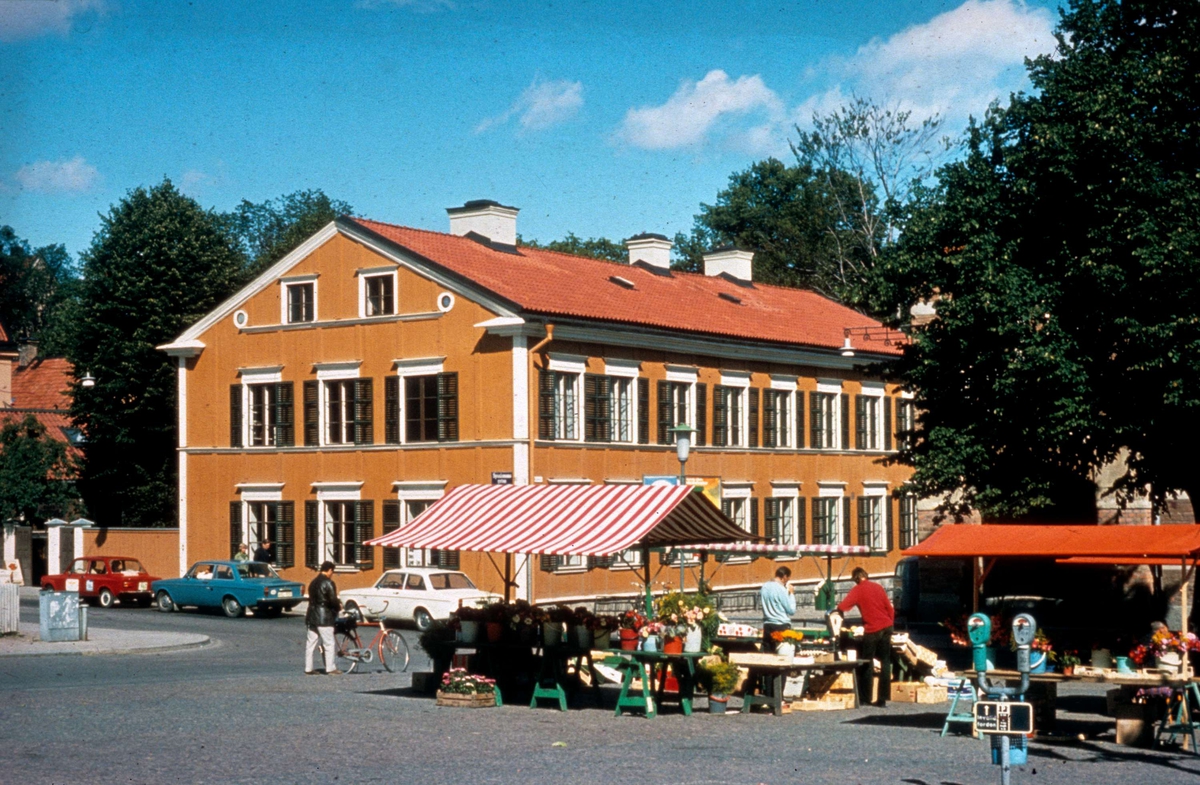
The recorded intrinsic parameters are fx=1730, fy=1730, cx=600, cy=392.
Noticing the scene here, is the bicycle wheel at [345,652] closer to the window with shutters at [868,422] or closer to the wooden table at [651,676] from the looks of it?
the wooden table at [651,676]

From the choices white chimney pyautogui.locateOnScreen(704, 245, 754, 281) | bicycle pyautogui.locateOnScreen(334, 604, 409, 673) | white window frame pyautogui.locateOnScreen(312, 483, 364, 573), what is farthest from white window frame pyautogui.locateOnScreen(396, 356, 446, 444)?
white chimney pyautogui.locateOnScreen(704, 245, 754, 281)

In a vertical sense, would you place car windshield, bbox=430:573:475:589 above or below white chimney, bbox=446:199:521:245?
below

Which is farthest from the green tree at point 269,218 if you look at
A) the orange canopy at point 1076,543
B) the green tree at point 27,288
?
the orange canopy at point 1076,543

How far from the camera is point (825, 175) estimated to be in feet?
220

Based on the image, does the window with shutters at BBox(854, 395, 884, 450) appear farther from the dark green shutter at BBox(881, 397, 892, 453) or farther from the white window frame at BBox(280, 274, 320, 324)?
the white window frame at BBox(280, 274, 320, 324)

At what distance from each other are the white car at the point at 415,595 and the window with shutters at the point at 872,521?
1842 cm

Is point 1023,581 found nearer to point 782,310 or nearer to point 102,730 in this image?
point 782,310

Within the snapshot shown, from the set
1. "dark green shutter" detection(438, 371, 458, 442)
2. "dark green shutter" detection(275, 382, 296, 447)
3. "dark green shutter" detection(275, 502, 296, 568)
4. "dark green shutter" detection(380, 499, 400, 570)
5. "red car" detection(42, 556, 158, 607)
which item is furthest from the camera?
"dark green shutter" detection(275, 382, 296, 447)

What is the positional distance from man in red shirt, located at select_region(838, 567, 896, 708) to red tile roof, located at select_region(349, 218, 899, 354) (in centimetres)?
1921

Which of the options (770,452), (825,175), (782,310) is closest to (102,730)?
(770,452)

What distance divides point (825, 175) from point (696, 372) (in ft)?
79.6

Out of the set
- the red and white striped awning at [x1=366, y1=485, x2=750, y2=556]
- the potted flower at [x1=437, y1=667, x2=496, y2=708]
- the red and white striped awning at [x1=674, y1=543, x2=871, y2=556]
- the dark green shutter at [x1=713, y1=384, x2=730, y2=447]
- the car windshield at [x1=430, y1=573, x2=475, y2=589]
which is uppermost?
the dark green shutter at [x1=713, y1=384, x2=730, y2=447]

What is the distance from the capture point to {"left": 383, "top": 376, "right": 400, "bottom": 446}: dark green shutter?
42.3 meters

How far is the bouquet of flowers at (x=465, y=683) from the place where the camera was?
20.9m
